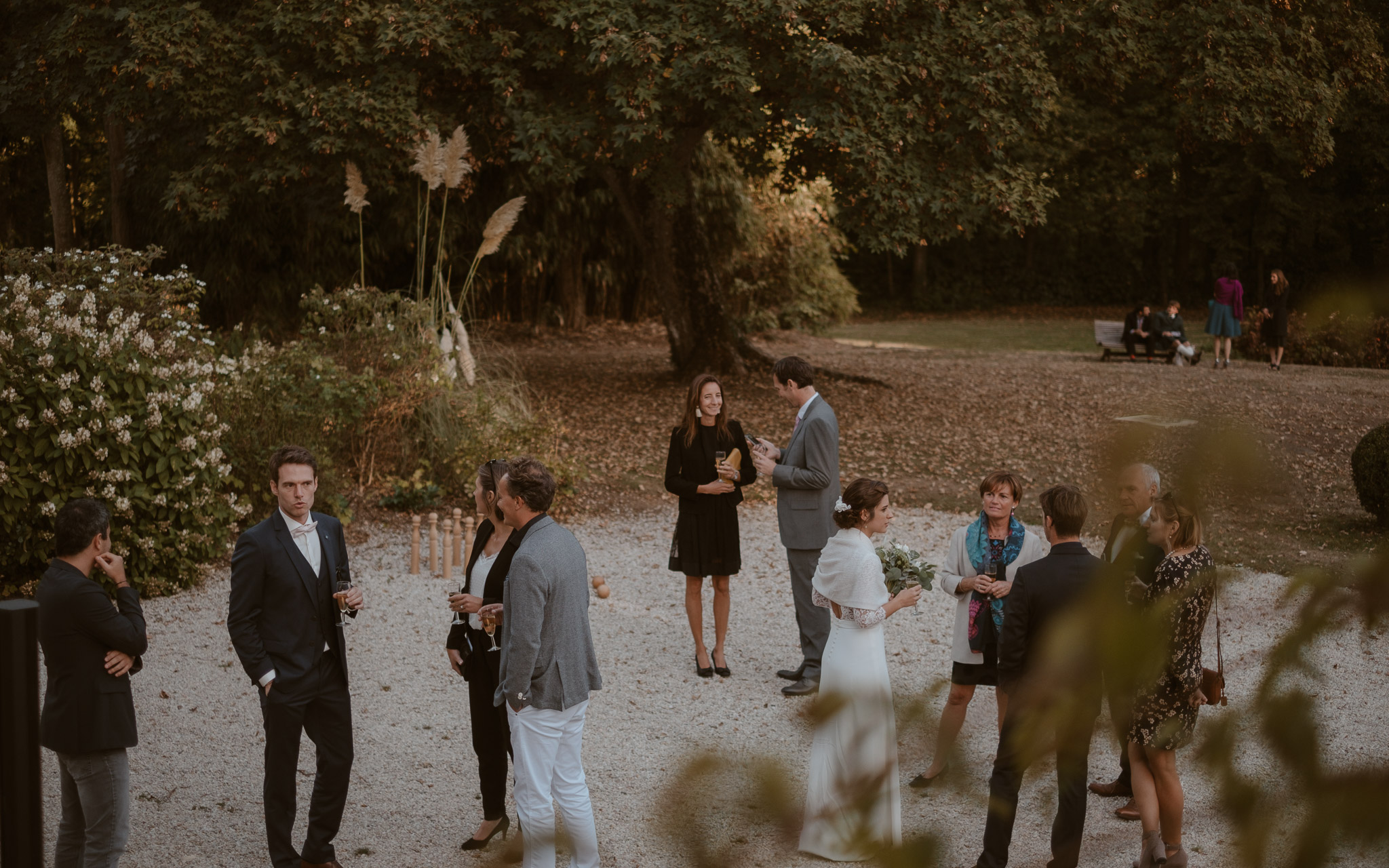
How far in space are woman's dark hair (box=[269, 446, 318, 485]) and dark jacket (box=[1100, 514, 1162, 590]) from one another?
13.8 feet

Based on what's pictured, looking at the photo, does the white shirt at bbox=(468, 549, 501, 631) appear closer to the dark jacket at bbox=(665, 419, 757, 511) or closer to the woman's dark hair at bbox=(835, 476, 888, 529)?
the woman's dark hair at bbox=(835, 476, 888, 529)

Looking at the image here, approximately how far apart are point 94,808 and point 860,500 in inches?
134

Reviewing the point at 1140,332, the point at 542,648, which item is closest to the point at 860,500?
the point at 542,648

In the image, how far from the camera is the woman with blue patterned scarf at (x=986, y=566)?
17.1 ft

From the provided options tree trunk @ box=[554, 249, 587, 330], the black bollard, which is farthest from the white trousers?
tree trunk @ box=[554, 249, 587, 330]

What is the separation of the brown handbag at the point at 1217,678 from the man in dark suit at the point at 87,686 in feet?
13.5

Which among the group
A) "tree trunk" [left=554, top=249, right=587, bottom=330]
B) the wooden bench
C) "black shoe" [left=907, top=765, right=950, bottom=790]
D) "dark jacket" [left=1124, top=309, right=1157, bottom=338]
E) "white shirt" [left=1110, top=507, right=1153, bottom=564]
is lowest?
"black shoe" [left=907, top=765, right=950, bottom=790]

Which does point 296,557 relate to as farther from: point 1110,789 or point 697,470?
point 1110,789

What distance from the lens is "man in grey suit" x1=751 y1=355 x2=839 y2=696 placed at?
6730mm

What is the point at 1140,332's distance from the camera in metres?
22.1

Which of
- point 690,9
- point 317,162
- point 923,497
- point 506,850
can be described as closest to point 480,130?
point 317,162

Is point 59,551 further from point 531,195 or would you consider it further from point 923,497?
point 531,195

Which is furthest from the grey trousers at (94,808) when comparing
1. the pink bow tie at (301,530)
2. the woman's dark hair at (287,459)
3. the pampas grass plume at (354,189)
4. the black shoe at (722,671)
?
the pampas grass plume at (354,189)

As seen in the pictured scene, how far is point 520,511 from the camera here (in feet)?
14.9
